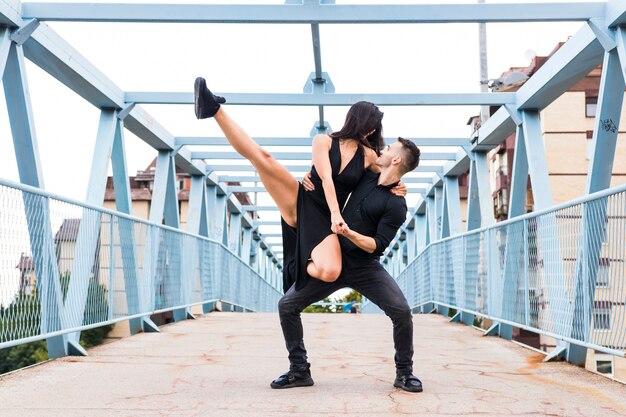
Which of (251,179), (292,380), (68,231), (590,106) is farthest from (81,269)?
(590,106)

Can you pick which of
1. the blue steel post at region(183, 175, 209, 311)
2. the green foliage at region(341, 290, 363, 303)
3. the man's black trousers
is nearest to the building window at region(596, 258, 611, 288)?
the man's black trousers

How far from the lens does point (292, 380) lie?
4281mm

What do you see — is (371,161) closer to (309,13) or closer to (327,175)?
(327,175)

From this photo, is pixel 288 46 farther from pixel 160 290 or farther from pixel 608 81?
pixel 608 81

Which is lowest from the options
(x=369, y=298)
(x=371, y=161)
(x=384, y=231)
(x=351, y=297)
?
(x=351, y=297)

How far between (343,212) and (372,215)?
17 centimetres

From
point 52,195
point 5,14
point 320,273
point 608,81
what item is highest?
point 5,14

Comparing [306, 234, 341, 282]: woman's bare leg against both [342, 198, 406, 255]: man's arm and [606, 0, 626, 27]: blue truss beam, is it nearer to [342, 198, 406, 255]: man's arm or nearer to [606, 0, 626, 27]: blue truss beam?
[342, 198, 406, 255]: man's arm

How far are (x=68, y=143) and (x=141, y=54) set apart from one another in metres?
6.54

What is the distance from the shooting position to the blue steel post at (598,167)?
5.18m

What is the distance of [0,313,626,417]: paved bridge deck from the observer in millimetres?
3709

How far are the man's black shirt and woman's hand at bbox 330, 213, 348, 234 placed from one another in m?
0.19

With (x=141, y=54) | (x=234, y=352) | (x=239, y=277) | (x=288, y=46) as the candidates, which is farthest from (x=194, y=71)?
(x=239, y=277)

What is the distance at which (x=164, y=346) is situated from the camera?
6.81 m
